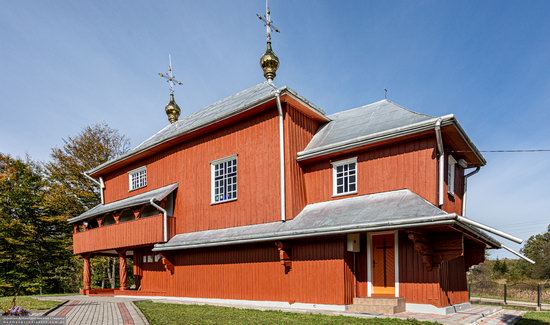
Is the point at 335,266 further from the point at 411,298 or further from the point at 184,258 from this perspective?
the point at 184,258

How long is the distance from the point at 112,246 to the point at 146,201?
12.8 ft

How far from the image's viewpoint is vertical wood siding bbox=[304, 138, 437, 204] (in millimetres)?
9945

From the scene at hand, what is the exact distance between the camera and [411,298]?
373 inches

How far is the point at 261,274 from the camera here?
11.7 meters

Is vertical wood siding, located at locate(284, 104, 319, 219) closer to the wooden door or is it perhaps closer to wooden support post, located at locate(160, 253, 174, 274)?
the wooden door

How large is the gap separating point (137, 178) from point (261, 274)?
8.99m

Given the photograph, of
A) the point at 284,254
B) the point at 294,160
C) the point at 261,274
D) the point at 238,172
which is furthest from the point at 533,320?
the point at 238,172

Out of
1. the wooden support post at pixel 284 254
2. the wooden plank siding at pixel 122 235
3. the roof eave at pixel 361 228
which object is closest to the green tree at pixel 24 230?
the wooden plank siding at pixel 122 235

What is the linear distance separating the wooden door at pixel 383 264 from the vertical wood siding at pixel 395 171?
1330 mm

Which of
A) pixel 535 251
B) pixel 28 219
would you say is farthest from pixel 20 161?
pixel 535 251

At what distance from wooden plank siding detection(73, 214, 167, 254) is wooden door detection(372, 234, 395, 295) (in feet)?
26.3

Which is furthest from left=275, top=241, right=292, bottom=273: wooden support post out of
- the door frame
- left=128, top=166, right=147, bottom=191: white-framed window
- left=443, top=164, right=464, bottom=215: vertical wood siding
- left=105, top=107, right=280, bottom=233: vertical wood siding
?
left=128, top=166, right=147, bottom=191: white-framed window

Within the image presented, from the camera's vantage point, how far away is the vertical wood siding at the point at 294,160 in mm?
11586

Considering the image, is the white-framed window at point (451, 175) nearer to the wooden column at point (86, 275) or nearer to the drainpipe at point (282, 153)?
the drainpipe at point (282, 153)
